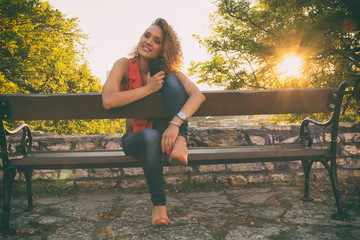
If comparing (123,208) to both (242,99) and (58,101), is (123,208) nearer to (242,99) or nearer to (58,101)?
(58,101)

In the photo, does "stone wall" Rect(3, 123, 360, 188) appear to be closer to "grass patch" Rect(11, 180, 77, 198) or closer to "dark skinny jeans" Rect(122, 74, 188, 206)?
"grass patch" Rect(11, 180, 77, 198)

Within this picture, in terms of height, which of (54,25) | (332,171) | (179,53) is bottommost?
(332,171)

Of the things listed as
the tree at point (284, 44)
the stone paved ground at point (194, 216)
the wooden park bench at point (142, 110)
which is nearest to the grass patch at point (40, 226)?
the stone paved ground at point (194, 216)

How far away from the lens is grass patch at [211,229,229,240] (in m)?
1.70

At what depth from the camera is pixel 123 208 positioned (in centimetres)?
234

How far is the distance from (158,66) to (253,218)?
1.44 m

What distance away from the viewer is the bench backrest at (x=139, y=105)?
71.1 inches

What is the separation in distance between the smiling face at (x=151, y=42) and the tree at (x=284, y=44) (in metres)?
2.77

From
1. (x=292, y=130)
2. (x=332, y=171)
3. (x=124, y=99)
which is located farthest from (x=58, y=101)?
(x=292, y=130)

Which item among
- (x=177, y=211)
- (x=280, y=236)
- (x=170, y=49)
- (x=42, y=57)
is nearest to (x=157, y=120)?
(x=170, y=49)

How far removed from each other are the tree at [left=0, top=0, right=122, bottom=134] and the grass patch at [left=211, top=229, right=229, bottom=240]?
640 centimetres

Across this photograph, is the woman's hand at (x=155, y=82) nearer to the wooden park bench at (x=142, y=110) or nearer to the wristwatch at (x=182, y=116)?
the wooden park bench at (x=142, y=110)

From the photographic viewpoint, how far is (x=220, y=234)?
1.75 meters

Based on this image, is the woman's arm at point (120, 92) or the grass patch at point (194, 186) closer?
the woman's arm at point (120, 92)
